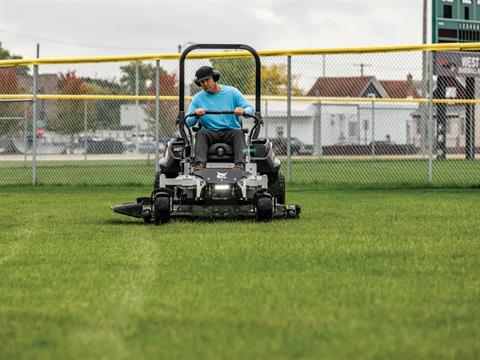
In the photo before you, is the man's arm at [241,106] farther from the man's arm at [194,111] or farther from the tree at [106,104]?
the tree at [106,104]

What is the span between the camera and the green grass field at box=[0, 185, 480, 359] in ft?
16.6

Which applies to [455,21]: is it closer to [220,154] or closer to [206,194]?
[220,154]

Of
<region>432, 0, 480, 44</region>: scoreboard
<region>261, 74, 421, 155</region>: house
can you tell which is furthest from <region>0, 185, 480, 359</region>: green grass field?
<region>261, 74, 421, 155</region>: house

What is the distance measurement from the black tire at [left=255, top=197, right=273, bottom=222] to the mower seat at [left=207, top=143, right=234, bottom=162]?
686mm

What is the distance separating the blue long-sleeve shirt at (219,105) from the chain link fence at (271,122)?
6.39 m

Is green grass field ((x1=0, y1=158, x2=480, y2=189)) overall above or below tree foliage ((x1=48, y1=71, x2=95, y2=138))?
below

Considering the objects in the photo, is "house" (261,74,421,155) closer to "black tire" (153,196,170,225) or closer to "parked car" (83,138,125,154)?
"parked car" (83,138,125,154)

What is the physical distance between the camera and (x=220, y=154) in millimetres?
11828

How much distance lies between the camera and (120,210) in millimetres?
11727

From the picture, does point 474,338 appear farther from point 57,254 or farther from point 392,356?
point 57,254

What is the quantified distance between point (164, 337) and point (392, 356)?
1068mm

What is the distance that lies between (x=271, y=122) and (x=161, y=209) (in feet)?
81.1

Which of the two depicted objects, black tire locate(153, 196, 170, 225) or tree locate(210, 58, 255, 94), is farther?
tree locate(210, 58, 255, 94)

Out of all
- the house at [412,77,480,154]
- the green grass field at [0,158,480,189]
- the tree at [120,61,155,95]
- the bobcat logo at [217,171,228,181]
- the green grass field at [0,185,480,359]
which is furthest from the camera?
the house at [412,77,480,154]
